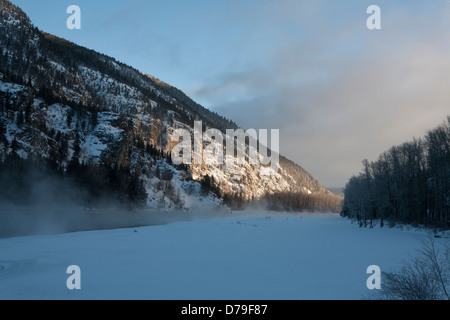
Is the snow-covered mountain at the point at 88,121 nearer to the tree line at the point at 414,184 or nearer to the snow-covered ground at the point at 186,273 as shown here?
the tree line at the point at 414,184

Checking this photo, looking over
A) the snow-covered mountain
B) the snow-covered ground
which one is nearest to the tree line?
the snow-covered ground

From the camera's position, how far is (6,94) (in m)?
85.9

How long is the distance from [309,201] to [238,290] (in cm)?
18606

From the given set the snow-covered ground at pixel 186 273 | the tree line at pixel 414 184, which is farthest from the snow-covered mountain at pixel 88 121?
the snow-covered ground at pixel 186 273

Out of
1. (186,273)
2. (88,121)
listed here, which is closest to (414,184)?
(186,273)

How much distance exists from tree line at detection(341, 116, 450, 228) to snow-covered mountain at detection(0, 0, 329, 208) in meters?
68.9

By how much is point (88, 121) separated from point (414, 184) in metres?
118

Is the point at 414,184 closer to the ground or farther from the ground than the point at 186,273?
farther from the ground

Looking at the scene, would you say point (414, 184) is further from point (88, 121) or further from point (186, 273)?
point (88, 121)

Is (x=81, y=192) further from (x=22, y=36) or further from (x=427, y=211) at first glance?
(x=22, y=36)

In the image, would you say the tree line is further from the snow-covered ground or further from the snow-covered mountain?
the snow-covered mountain

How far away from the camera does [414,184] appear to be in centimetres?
4912

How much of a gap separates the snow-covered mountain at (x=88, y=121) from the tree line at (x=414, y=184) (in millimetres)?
68894
